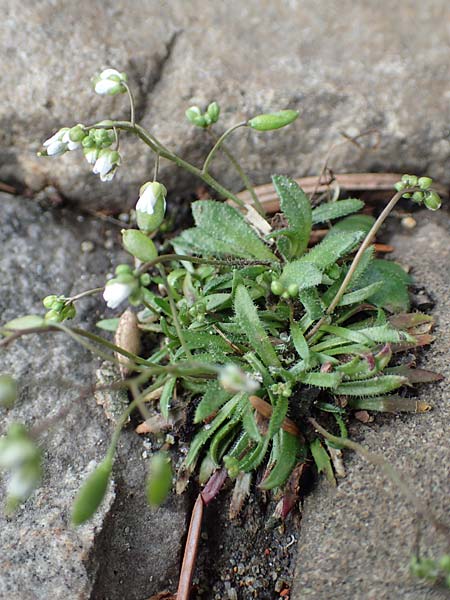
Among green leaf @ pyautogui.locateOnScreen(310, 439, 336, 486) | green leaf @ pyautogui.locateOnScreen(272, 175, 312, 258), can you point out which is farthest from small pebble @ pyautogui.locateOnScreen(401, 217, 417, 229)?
green leaf @ pyautogui.locateOnScreen(310, 439, 336, 486)

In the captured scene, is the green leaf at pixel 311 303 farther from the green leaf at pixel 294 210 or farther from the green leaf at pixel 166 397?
the green leaf at pixel 166 397

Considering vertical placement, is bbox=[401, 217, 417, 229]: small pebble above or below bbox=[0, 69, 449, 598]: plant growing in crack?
below

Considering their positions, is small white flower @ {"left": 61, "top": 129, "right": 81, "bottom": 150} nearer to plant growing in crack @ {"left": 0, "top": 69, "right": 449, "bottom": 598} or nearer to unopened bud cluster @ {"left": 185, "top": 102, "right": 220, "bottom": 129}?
plant growing in crack @ {"left": 0, "top": 69, "right": 449, "bottom": 598}

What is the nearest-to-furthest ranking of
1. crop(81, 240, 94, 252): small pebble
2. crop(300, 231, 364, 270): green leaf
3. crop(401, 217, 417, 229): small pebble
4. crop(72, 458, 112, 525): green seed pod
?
crop(72, 458, 112, 525): green seed pod, crop(300, 231, 364, 270): green leaf, crop(401, 217, 417, 229): small pebble, crop(81, 240, 94, 252): small pebble

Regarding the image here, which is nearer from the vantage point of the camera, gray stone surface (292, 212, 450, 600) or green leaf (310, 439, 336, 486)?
gray stone surface (292, 212, 450, 600)

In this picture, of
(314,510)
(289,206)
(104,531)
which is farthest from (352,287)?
(104,531)

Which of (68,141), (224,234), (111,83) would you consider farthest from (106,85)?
(224,234)

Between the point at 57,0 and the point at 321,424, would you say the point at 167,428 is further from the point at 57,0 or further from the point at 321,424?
the point at 57,0
